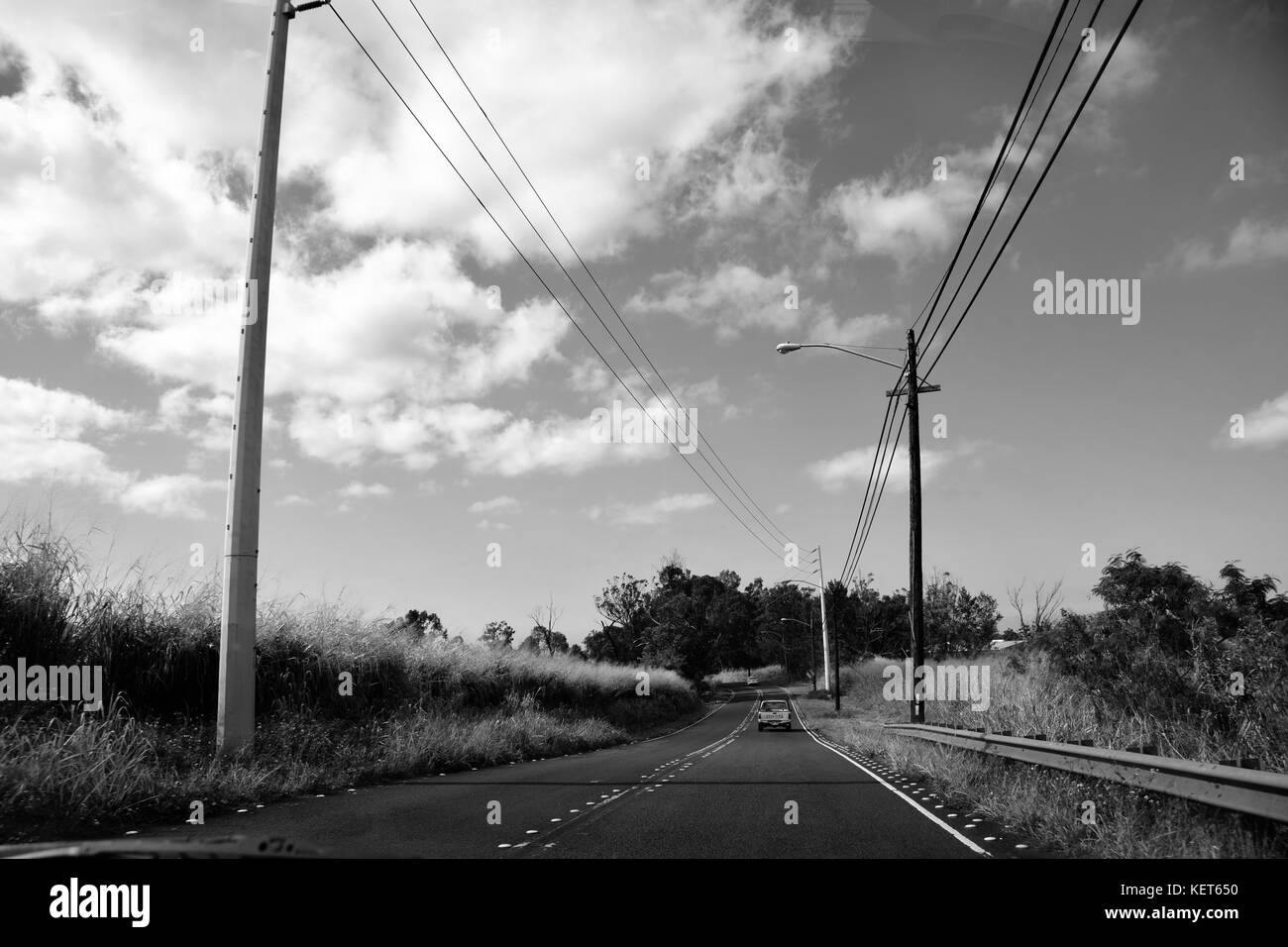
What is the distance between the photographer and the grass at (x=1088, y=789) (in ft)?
20.5

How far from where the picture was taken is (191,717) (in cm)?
1332

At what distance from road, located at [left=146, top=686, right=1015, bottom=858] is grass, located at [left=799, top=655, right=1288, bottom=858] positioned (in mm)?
563

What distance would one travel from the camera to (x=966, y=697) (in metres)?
25.0

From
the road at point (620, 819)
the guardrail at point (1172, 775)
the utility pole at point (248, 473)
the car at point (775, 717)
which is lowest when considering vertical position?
the car at point (775, 717)

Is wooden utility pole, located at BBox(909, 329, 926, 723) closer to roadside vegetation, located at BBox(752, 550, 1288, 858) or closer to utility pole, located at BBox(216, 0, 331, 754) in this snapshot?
roadside vegetation, located at BBox(752, 550, 1288, 858)

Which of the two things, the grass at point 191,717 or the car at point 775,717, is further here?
the car at point 775,717

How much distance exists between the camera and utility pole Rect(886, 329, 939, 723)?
2078 centimetres

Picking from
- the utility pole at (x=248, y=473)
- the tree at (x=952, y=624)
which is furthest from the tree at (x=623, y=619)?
the utility pole at (x=248, y=473)

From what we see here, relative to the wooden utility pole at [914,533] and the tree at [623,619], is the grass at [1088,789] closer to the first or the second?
the wooden utility pole at [914,533]

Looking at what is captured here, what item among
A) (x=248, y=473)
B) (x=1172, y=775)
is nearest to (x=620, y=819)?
(x=1172, y=775)

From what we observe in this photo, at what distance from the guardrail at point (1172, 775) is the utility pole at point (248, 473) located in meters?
9.56

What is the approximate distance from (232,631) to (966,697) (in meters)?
20.8
